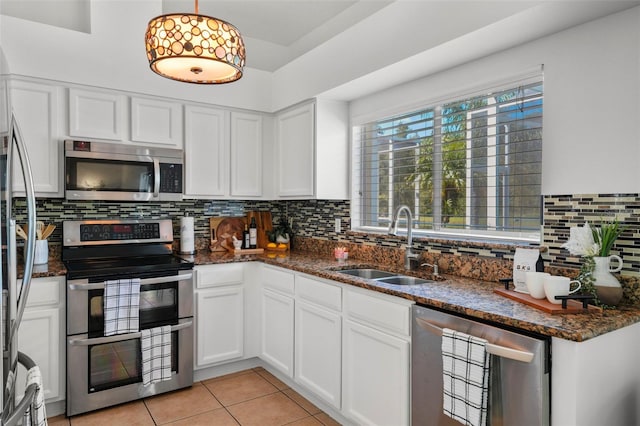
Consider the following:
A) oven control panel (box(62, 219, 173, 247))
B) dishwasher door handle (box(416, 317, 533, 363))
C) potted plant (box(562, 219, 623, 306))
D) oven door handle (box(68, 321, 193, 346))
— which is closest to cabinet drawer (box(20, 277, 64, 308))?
oven door handle (box(68, 321, 193, 346))

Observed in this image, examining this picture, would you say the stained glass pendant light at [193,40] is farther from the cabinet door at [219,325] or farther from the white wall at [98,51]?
the cabinet door at [219,325]

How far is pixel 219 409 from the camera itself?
8.99 feet

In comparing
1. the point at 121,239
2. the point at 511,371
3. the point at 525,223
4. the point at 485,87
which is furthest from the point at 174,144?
the point at 511,371

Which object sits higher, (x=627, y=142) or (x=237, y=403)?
(x=627, y=142)

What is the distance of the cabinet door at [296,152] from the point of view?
3.35 m

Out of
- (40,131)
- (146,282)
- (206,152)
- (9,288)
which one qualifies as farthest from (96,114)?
(9,288)

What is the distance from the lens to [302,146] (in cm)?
345

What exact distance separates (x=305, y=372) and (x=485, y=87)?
2.11 m

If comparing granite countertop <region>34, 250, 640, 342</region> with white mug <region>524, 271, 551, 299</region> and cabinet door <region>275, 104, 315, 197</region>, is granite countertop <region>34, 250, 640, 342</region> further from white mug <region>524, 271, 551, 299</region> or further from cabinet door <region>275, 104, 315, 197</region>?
cabinet door <region>275, 104, 315, 197</region>

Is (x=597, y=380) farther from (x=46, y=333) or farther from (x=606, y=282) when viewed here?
(x=46, y=333)

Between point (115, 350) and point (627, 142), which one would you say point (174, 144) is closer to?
point (115, 350)

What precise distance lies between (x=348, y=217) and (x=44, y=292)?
7.05 feet

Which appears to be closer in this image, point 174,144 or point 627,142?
point 627,142

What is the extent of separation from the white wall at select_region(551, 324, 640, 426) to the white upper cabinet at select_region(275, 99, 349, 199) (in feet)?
6.91
